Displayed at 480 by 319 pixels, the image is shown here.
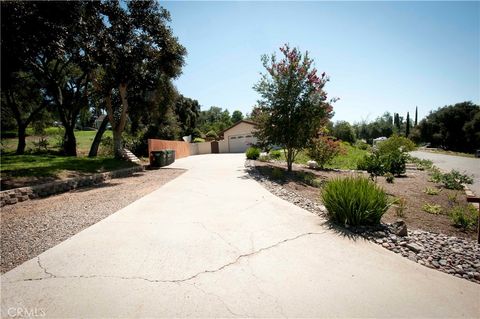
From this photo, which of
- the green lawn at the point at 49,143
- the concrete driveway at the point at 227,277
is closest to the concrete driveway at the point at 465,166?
the concrete driveway at the point at 227,277

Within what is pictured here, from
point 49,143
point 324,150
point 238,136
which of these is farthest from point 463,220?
point 238,136

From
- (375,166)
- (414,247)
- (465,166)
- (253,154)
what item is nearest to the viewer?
(414,247)

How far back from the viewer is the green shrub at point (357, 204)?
4.36 meters

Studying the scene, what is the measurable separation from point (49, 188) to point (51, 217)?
3.31 meters

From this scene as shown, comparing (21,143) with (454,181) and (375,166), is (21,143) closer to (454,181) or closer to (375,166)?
(375,166)

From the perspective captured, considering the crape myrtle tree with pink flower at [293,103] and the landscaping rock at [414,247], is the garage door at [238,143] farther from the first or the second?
the landscaping rock at [414,247]

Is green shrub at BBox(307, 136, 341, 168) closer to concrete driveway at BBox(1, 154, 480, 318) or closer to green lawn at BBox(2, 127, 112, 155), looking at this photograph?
concrete driveway at BBox(1, 154, 480, 318)

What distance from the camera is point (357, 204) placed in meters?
4.43

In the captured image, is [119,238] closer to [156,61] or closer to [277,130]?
[277,130]

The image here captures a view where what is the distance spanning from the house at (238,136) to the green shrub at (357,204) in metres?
28.4

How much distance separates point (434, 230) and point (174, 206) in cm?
573

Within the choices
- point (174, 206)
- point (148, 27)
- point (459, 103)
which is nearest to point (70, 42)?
point (148, 27)

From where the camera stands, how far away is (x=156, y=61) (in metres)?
13.6

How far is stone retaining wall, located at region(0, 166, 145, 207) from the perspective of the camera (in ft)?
22.0
